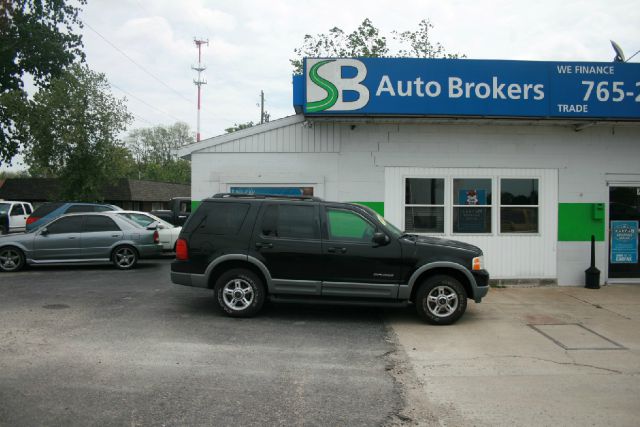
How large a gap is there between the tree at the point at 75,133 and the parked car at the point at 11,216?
14.9 feet

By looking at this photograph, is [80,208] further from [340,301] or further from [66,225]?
[340,301]

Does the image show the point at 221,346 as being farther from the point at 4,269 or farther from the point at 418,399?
the point at 4,269

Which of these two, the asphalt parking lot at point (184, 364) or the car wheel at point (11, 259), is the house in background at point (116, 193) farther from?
the asphalt parking lot at point (184, 364)

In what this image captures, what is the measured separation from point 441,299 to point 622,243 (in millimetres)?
6477

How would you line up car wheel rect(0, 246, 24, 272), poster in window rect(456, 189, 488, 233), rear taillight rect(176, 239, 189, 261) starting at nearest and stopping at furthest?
rear taillight rect(176, 239, 189, 261) → poster in window rect(456, 189, 488, 233) → car wheel rect(0, 246, 24, 272)

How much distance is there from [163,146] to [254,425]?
3420 inches

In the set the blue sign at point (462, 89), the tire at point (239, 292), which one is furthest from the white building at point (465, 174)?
the tire at point (239, 292)

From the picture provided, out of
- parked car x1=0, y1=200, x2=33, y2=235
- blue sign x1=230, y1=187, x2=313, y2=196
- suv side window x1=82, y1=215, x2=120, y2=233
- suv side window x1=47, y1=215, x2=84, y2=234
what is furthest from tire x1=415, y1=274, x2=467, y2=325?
parked car x1=0, y1=200, x2=33, y2=235

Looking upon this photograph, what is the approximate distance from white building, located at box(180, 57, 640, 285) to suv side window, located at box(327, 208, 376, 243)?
11.0 feet

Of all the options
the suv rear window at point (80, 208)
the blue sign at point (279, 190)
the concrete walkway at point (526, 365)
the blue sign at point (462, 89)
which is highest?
the blue sign at point (462, 89)

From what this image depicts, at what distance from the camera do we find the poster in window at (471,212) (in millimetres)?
11172

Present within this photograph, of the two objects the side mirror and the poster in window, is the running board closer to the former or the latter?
the side mirror

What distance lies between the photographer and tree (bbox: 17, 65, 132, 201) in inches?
1088

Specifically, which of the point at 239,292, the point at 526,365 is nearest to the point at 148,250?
the point at 239,292
